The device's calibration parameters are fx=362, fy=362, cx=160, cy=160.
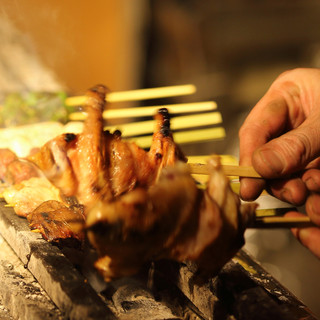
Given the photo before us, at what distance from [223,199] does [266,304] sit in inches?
26.5

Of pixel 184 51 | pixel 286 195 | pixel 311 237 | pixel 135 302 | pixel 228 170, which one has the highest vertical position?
pixel 184 51

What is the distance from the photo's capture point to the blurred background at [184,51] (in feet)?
23.0

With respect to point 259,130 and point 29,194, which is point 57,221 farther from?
point 259,130

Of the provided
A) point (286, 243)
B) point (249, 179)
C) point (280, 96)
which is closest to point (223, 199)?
point (249, 179)

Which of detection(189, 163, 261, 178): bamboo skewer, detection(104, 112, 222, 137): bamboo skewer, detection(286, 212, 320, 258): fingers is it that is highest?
detection(104, 112, 222, 137): bamboo skewer

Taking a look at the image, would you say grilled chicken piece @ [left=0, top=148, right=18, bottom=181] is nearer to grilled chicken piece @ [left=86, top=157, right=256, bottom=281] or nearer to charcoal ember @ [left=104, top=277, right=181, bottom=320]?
charcoal ember @ [left=104, top=277, right=181, bottom=320]

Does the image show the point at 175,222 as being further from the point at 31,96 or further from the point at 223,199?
the point at 31,96

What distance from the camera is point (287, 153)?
2.80m

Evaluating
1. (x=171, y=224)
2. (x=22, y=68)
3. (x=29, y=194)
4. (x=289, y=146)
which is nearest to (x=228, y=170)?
(x=289, y=146)

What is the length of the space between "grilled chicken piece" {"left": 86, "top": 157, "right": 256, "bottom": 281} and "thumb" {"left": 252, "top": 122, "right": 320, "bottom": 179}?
0.50m

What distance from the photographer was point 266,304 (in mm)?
2180

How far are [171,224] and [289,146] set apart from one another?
50.4 inches

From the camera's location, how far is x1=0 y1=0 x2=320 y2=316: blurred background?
7.01m

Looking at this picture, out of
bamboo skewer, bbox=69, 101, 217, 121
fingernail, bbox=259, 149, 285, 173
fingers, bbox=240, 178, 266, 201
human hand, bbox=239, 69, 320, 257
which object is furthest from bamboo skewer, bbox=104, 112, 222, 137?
fingernail, bbox=259, 149, 285, 173
